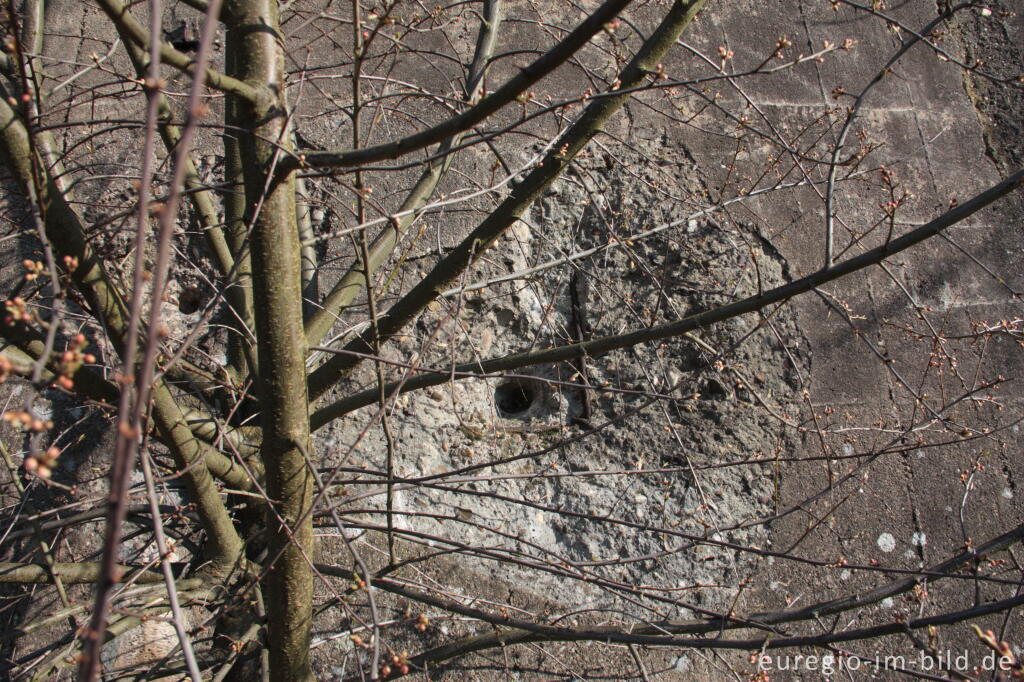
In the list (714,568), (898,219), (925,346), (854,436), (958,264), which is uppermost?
(898,219)

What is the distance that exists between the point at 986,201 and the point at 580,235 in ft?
5.78

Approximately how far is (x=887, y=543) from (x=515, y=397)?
1450 mm

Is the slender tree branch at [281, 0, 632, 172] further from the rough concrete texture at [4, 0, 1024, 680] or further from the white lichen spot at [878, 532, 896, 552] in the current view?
the white lichen spot at [878, 532, 896, 552]

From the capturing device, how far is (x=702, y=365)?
2.48 metres

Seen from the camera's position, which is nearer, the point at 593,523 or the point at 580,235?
the point at 593,523

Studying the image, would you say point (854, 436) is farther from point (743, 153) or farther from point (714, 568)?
point (743, 153)

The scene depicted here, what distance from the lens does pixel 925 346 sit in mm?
3076

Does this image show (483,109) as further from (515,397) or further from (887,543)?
(887,543)

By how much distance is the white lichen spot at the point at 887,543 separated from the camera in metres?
2.69

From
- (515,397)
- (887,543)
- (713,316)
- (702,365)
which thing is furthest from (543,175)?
(887,543)

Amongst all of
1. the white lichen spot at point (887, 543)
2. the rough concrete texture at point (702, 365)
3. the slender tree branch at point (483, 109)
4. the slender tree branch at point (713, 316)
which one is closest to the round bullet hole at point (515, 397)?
the rough concrete texture at point (702, 365)

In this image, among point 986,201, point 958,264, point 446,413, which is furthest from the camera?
point 958,264

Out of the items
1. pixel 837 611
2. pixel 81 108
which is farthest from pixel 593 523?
pixel 81 108

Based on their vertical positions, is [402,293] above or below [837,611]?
above
